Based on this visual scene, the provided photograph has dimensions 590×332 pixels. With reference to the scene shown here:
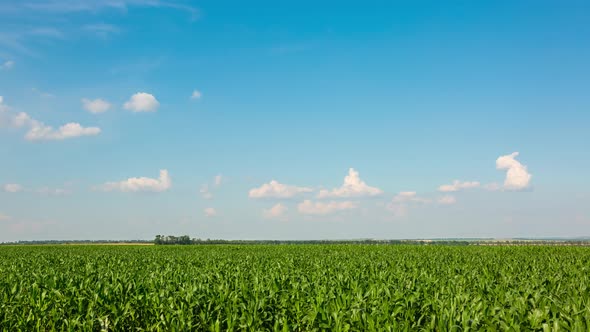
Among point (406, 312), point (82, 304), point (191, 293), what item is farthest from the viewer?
point (82, 304)

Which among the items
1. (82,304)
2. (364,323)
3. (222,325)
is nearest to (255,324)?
(222,325)

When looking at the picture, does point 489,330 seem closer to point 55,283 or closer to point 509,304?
point 509,304

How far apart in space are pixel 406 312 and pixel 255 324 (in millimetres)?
2853

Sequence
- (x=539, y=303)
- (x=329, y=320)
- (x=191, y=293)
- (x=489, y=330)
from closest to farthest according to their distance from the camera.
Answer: (x=489, y=330) < (x=329, y=320) < (x=539, y=303) < (x=191, y=293)

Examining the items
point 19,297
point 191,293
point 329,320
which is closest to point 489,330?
point 329,320

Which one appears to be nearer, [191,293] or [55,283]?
[191,293]

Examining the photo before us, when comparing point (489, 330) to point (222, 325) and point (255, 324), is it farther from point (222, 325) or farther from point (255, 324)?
point (222, 325)

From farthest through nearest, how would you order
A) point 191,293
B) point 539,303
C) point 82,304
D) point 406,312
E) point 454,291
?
point 454,291
point 82,304
point 191,293
point 539,303
point 406,312

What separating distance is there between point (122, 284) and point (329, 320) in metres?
6.75

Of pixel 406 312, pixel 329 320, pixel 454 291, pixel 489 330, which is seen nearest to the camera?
pixel 489 330

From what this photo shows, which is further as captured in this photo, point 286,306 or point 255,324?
point 286,306

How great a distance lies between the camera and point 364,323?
7965 millimetres

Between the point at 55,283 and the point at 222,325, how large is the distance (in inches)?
279

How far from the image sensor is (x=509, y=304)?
947 centimetres
